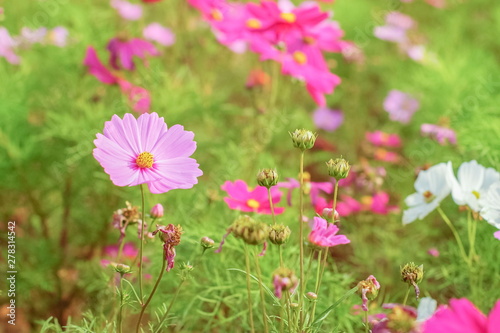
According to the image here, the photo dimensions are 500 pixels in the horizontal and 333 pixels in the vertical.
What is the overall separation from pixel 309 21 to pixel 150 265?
1.73 feet

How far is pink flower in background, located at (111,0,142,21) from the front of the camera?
5.80 ft

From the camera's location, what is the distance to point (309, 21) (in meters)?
1.07

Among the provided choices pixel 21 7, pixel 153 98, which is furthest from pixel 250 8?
pixel 21 7

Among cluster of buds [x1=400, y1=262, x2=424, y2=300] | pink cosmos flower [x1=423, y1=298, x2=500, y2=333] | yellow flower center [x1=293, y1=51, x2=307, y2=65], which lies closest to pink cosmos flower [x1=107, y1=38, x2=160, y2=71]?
yellow flower center [x1=293, y1=51, x2=307, y2=65]

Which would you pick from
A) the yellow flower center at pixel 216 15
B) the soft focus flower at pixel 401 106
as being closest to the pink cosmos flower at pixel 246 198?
the yellow flower center at pixel 216 15

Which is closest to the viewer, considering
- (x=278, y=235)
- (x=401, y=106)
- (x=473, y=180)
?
(x=278, y=235)

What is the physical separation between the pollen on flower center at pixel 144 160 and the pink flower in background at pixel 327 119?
1164 millimetres

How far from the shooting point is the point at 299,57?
1196mm

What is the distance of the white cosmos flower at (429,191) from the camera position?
0.80 metres

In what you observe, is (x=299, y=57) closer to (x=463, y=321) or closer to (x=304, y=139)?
(x=304, y=139)

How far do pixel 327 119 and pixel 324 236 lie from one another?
4.07ft

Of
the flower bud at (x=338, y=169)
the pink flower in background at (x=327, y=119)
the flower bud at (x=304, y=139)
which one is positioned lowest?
the pink flower in background at (x=327, y=119)

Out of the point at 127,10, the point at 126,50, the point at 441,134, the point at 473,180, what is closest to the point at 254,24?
the point at 126,50

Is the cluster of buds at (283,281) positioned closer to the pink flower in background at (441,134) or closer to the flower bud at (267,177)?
the flower bud at (267,177)
